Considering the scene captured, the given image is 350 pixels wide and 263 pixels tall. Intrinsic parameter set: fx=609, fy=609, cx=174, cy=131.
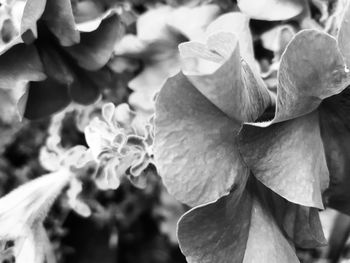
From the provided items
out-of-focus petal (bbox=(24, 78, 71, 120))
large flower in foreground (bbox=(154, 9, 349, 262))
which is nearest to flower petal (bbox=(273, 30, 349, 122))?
large flower in foreground (bbox=(154, 9, 349, 262))

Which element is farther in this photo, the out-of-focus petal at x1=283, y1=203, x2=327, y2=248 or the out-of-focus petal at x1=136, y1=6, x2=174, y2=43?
the out-of-focus petal at x1=136, y1=6, x2=174, y2=43

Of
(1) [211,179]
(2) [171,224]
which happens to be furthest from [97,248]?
(1) [211,179]

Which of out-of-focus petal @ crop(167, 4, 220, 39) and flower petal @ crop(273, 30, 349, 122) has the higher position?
flower petal @ crop(273, 30, 349, 122)

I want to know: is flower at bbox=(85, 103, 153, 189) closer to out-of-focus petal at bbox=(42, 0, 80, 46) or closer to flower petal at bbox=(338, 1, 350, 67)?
out-of-focus petal at bbox=(42, 0, 80, 46)

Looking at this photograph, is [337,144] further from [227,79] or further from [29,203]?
[29,203]

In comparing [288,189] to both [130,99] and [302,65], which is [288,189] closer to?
[302,65]

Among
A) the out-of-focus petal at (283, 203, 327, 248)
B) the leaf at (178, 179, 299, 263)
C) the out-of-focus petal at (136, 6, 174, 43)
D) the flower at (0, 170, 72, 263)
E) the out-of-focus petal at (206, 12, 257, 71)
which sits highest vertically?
the out-of-focus petal at (206, 12, 257, 71)

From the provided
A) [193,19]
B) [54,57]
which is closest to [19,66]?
[54,57]
